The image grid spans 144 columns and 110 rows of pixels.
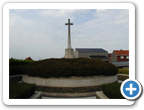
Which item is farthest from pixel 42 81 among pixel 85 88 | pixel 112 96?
pixel 112 96

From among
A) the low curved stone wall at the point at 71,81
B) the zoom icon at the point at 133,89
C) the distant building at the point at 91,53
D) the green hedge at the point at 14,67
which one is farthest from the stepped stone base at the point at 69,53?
the distant building at the point at 91,53

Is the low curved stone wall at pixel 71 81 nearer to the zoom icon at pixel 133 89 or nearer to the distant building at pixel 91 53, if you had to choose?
the zoom icon at pixel 133 89

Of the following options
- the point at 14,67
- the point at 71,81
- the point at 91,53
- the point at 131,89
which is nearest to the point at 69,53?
the point at 71,81

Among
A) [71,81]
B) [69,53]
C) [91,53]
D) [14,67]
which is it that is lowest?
[71,81]

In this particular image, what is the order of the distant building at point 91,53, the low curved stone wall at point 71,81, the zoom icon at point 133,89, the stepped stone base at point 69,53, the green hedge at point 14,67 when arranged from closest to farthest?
the zoom icon at point 133,89 → the low curved stone wall at point 71,81 → the green hedge at point 14,67 → the stepped stone base at point 69,53 → the distant building at point 91,53

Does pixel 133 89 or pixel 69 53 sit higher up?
pixel 69 53

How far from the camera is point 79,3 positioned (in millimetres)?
4645

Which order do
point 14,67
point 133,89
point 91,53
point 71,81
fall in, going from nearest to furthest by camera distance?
point 133,89
point 71,81
point 14,67
point 91,53

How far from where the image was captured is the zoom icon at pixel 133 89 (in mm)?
3596

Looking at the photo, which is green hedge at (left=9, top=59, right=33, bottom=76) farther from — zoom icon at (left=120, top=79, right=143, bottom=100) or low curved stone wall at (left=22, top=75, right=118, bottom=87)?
zoom icon at (left=120, top=79, right=143, bottom=100)

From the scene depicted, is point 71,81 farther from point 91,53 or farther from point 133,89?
point 91,53

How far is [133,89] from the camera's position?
12.0 feet

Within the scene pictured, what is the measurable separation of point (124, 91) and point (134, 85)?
0.36m

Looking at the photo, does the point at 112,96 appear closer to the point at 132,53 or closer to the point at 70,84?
the point at 132,53
